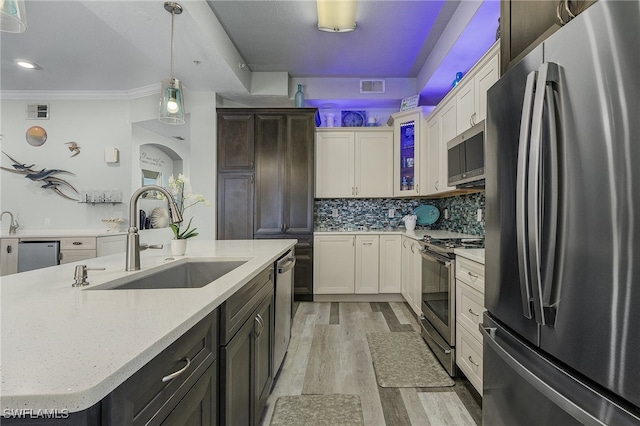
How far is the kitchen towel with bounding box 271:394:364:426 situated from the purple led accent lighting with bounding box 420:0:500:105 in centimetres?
295

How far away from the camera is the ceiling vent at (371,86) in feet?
13.5

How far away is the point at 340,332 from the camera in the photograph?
2.88 meters

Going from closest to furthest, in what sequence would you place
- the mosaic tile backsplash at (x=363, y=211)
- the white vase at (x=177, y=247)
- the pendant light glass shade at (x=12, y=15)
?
the pendant light glass shade at (x=12, y=15), the white vase at (x=177, y=247), the mosaic tile backsplash at (x=363, y=211)

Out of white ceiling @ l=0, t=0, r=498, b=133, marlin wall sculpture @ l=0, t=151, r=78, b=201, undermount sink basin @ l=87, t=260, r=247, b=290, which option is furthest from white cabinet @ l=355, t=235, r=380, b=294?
marlin wall sculpture @ l=0, t=151, r=78, b=201

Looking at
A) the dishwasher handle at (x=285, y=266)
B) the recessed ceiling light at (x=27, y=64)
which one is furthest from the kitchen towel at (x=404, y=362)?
the recessed ceiling light at (x=27, y=64)

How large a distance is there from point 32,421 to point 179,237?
140 cm

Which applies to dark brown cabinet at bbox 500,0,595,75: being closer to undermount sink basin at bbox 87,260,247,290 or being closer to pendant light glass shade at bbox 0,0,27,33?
undermount sink basin at bbox 87,260,247,290

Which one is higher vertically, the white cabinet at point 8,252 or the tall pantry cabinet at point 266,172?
the tall pantry cabinet at point 266,172

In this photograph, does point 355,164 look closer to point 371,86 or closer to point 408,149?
point 408,149

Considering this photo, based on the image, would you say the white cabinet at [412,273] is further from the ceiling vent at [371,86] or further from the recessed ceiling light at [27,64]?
the recessed ceiling light at [27,64]

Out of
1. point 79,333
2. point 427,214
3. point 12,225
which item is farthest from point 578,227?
point 12,225

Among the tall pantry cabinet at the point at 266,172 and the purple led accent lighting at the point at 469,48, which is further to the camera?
the tall pantry cabinet at the point at 266,172

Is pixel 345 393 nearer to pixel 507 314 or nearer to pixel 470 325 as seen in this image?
pixel 470 325

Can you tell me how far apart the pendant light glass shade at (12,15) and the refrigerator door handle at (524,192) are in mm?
2028
